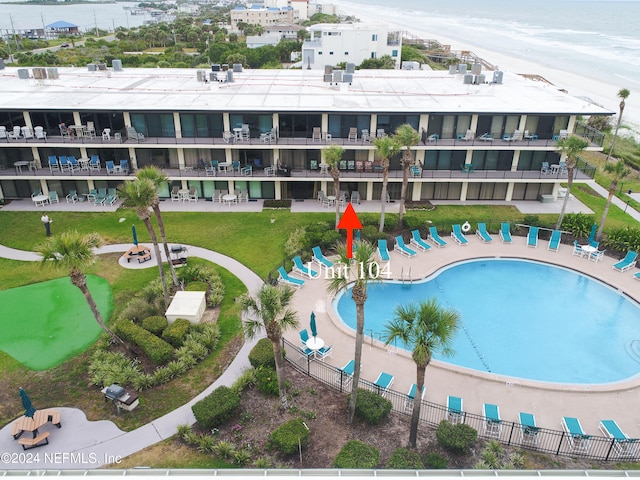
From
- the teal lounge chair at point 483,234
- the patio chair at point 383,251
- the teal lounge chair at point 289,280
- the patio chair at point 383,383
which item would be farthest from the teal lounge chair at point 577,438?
the teal lounge chair at point 483,234

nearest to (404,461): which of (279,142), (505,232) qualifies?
(505,232)

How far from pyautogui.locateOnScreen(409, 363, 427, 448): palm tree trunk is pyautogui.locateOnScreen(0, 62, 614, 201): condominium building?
71.4 feet

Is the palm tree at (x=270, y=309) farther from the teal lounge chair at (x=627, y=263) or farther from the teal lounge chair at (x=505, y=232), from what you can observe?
the teal lounge chair at (x=627, y=263)

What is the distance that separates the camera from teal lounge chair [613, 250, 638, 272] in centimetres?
2862

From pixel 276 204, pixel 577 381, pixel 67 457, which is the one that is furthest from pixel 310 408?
pixel 276 204

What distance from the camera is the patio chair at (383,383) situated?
19031 millimetres

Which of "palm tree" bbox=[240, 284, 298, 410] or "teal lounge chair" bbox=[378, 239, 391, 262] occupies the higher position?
"palm tree" bbox=[240, 284, 298, 410]

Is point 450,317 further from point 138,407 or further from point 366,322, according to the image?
point 138,407

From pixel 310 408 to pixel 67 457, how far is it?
8663 mm

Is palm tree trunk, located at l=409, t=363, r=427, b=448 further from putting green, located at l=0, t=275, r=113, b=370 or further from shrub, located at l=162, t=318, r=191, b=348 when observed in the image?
putting green, located at l=0, t=275, r=113, b=370

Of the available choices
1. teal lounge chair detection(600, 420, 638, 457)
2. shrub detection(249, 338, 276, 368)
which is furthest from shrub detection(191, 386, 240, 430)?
teal lounge chair detection(600, 420, 638, 457)

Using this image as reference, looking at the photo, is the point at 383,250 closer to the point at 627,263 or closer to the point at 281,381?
the point at 281,381

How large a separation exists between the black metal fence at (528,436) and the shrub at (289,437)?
290 cm

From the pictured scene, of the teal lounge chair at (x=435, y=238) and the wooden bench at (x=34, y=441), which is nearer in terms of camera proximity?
the wooden bench at (x=34, y=441)
